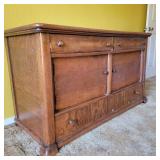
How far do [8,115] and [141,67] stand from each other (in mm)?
1497

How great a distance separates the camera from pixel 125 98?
164 cm

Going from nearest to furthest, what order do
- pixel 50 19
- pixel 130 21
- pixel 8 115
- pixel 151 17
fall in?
pixel 8 115
pixel 50 19
pixel 130 21
pixel 151 17

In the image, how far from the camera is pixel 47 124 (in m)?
1.00

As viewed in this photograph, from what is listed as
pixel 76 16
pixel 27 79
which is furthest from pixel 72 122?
pixel 76 16

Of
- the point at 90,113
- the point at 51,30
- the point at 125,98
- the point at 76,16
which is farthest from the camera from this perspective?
the point at 76,16

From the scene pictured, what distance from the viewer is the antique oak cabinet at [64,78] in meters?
0.96

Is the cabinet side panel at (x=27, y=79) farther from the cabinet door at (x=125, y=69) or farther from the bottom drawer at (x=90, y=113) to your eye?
the cabinet door at (x=125, y=69)

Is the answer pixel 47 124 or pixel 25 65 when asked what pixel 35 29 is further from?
pixel 47 124

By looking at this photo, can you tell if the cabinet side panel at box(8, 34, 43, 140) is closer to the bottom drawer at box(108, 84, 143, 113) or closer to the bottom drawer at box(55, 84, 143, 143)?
the bottom drawer at box(55, 84, 143, 143)

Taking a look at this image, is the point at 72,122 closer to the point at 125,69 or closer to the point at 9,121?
the point at 9,121

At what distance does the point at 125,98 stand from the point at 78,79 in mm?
701

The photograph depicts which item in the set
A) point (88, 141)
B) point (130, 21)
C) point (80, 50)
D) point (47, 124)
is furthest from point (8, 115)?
point (130, 21)

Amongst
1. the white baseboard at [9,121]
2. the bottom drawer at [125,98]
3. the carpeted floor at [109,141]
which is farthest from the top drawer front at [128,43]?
the white baseboard at [9,121]

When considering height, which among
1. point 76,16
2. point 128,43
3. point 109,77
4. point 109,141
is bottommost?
point 109,141
